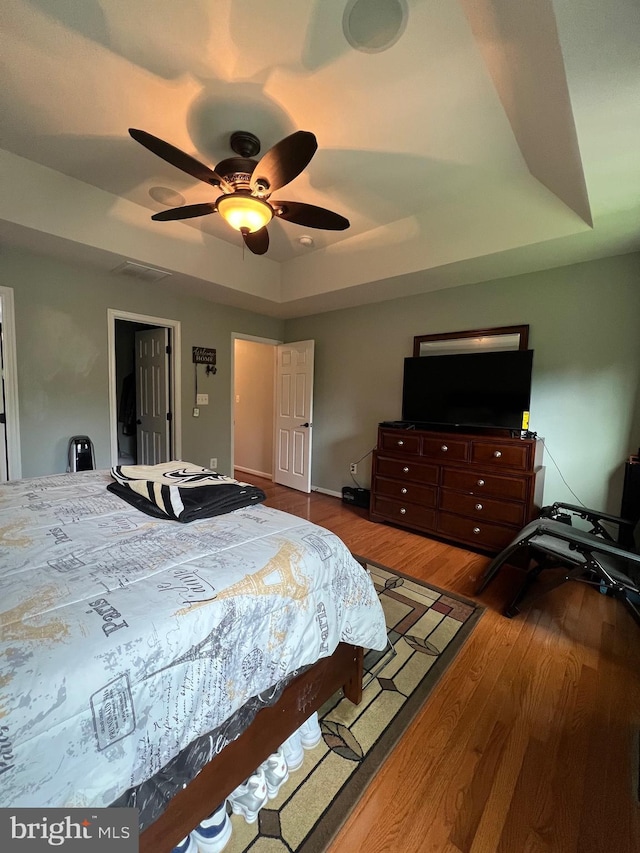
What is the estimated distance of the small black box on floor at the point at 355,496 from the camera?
4059mm

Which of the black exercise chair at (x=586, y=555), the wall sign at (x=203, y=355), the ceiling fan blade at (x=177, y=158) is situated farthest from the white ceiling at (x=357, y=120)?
the black exercise chair at (x=586, y=555)

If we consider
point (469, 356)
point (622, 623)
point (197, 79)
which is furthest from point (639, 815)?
point (197, 79)

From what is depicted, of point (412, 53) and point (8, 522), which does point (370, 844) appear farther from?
point (412, 53)

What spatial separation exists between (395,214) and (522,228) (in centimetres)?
99

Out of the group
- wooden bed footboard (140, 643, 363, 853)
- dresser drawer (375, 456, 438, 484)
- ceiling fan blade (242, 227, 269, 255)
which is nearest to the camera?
wooden bed footboard (140, 643, 363, 853)

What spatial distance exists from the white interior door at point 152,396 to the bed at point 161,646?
2.66 metres

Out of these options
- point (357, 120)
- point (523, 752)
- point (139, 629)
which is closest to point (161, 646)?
point (139, 629)

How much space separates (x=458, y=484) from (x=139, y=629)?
276 cm

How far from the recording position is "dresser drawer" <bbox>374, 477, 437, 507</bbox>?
3.18 m

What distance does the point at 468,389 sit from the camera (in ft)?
10.6

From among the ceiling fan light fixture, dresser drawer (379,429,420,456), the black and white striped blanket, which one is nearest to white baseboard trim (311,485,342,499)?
dresser drawer (379,429,420,456)

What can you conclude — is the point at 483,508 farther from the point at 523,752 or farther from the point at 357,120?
the point at 357,120

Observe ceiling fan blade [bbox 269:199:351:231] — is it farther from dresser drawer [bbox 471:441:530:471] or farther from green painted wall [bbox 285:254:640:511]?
dresser drawer [bbox 471:441:530:471]

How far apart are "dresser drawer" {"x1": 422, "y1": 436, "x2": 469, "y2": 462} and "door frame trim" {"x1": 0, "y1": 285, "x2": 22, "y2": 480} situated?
3.54 m
